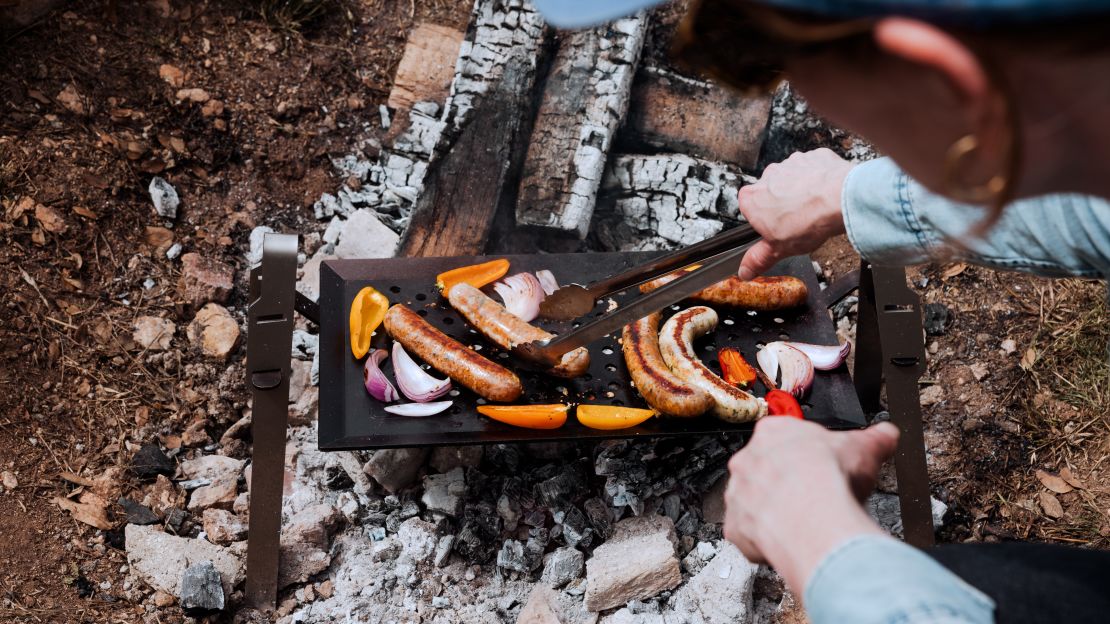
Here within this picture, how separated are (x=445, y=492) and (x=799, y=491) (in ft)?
5.77

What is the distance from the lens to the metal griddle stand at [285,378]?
233cm

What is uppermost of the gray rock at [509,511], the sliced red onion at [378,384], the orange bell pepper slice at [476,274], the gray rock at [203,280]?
the orange bell pepper slice at [476,274]

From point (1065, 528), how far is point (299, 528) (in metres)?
2.59

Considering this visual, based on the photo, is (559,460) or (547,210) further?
(547,210)

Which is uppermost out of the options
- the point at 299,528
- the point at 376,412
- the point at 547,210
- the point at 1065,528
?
the point at 547,210

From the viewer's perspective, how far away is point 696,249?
2197 millimetres

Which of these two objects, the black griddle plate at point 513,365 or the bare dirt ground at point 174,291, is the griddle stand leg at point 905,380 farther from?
the bare dirt ground at point 174,291

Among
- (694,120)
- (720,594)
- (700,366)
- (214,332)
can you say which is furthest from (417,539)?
(694,120)

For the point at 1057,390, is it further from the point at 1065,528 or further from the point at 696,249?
the point at 696,249

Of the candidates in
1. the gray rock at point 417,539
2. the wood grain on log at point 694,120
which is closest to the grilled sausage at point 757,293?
the gray rock at point 417,539

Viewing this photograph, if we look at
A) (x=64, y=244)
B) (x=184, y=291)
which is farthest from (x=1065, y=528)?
(x=64, y=244)

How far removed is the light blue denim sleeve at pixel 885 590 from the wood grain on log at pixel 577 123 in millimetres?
2294

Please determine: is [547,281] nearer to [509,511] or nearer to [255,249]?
[509,511]

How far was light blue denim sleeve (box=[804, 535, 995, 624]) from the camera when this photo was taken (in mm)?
1135
